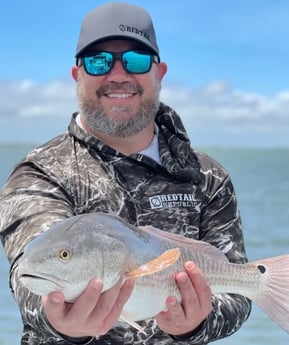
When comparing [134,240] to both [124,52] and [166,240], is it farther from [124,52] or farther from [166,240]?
[124,52]

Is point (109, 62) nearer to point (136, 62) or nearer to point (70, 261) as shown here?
point (136, 62)

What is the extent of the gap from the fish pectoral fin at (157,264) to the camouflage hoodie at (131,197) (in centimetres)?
62

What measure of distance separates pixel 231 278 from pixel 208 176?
90cm

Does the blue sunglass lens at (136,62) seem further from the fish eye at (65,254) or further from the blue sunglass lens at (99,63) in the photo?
the fish eye at (65,254)

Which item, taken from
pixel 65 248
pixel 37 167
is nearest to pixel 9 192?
pixel 37 167

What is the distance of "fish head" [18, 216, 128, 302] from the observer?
8.27ft

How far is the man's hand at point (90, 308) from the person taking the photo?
2605 mm

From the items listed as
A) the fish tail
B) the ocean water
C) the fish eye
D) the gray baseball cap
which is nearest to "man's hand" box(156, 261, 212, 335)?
the fish tail

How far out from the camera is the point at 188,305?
313 cm

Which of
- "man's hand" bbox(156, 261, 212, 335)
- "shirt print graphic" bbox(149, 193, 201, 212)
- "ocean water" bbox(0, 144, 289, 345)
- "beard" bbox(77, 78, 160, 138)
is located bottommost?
"ocean water" bbox(0, 144, 289, 345)

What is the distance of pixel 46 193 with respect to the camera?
3.48 meters

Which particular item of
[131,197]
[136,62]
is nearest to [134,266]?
[131,197]

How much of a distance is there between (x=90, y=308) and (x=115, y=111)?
1550mm

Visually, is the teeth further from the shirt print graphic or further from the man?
the shirt print graphic
